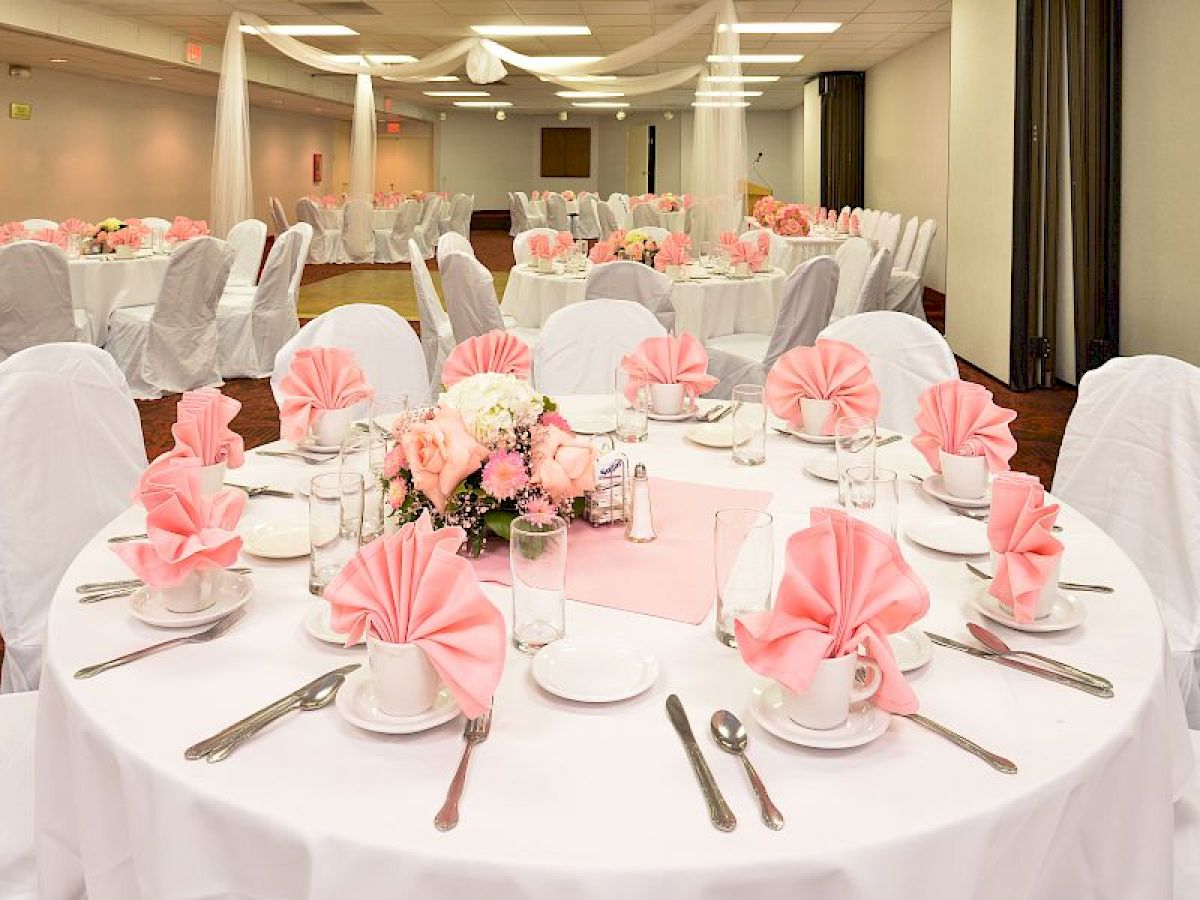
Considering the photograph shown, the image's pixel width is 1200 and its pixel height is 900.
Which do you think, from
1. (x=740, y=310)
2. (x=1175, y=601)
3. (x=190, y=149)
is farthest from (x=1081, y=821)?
(x=190, y=149)

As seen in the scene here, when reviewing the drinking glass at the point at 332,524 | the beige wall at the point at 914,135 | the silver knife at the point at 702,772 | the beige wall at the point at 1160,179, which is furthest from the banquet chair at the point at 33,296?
the beige wall at the point at 914,135

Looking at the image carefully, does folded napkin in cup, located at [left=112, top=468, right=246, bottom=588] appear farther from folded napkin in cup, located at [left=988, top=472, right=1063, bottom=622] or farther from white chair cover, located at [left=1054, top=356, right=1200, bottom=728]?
white chair cover, located at [left=1054, top=356, right=1200, bottom=728]

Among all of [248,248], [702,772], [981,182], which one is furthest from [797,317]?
[248,248]

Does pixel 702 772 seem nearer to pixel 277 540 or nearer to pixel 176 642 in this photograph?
pixel 176 642

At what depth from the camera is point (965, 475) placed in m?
1.92

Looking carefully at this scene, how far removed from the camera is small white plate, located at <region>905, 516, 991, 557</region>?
1691mm

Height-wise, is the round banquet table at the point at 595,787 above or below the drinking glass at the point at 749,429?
below

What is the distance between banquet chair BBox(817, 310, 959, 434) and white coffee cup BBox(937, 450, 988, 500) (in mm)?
1092

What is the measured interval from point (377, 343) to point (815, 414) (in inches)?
60.6

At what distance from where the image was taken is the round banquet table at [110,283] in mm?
6523

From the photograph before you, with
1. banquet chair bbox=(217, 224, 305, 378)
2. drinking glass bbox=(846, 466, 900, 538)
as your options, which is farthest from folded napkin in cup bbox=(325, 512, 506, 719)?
banquet chair bbox=(217, 224, 305, 378)

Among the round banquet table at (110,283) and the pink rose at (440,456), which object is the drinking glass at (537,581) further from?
the round banquet table at (110,283)

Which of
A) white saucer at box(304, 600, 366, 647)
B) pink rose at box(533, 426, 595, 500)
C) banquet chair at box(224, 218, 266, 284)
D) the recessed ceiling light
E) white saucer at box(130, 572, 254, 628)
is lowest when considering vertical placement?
white saucer at box(304, 600, 366, 647)

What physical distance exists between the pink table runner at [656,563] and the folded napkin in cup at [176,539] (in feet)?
1.31
